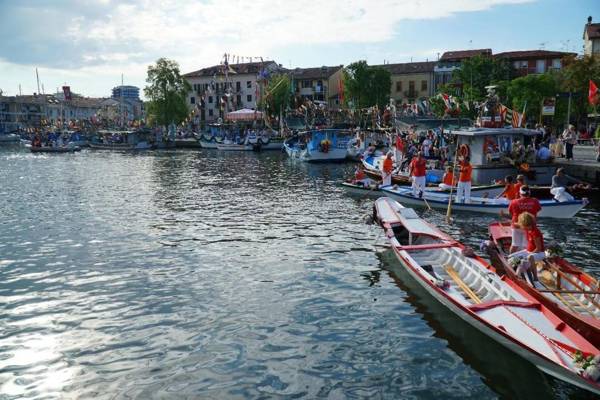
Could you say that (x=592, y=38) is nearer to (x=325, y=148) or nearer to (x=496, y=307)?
(x=325, y=148)

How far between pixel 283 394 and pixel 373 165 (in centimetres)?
3093

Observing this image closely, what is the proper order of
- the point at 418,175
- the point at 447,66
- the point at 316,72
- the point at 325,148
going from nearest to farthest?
the point at 418,175 → the point at 325,148 → the point at 447,66 → the point at 316,72

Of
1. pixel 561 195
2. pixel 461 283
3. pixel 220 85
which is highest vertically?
pixel 220 85

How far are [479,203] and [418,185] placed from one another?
3.37 meters

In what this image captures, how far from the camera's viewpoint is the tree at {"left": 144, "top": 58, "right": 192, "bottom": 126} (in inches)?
3698

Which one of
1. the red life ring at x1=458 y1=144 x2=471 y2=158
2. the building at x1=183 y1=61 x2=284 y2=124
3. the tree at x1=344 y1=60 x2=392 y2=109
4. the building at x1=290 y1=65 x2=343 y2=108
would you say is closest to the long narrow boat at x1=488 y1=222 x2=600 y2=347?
the red life ring at x1=458 y1=144 x2=471 y2=158

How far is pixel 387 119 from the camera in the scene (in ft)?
205

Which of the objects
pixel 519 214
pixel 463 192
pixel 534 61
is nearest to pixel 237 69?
pixel 534 61

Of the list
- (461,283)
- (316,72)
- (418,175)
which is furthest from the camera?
(316,72)

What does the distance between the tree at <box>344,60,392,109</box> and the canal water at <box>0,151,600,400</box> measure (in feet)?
201

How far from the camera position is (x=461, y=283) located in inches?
481

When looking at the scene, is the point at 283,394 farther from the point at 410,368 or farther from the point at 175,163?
the point at 175,163

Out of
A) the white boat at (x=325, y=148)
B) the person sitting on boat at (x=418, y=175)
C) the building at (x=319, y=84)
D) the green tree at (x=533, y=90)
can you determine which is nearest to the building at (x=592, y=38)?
the green tree at (x=533, y=90)

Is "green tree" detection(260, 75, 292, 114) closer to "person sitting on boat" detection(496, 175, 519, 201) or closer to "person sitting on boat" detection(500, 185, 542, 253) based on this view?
"person sitting on boat" detection(496, 175, 519, 201)
